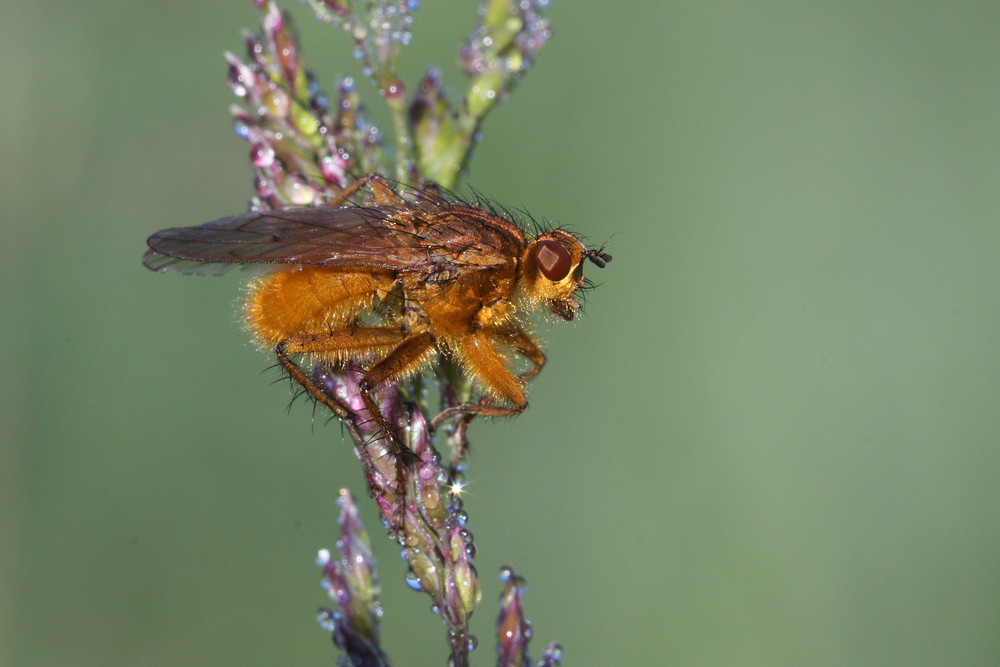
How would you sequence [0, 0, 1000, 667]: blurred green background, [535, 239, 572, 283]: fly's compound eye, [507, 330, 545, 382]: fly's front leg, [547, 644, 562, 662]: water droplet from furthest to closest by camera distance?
[0, 0, 1000, 667]: blurred green background < [507, 330, 545, 382]: fly's front leg < [535, 239, 572, 283]: fly's compound eye < [547, 644, 562, 662]: water droplet

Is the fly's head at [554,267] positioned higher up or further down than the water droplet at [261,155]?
further down

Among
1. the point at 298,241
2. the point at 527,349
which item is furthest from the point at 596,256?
the point at 298,241

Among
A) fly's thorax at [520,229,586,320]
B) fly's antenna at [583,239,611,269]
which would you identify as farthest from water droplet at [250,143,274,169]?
fly's antenna at [583,239,611,269]

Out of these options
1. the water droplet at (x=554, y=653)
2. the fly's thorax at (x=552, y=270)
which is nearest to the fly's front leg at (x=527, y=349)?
the fly's thorax at (x=552, y=270)

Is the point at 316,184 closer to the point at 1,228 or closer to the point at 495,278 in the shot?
the point at 495,278

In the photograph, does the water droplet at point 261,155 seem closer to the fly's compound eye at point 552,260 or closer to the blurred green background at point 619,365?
the blurred green background at point 619,365

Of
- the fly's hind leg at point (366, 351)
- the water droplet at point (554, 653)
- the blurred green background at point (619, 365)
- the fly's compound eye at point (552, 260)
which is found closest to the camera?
the water droplet at point (554, 653)

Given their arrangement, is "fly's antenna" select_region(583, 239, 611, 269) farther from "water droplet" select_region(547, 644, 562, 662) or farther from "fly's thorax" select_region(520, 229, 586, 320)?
"water droplet" select_region(547, 644, 562, 662)

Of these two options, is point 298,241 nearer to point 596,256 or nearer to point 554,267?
point 554,267
